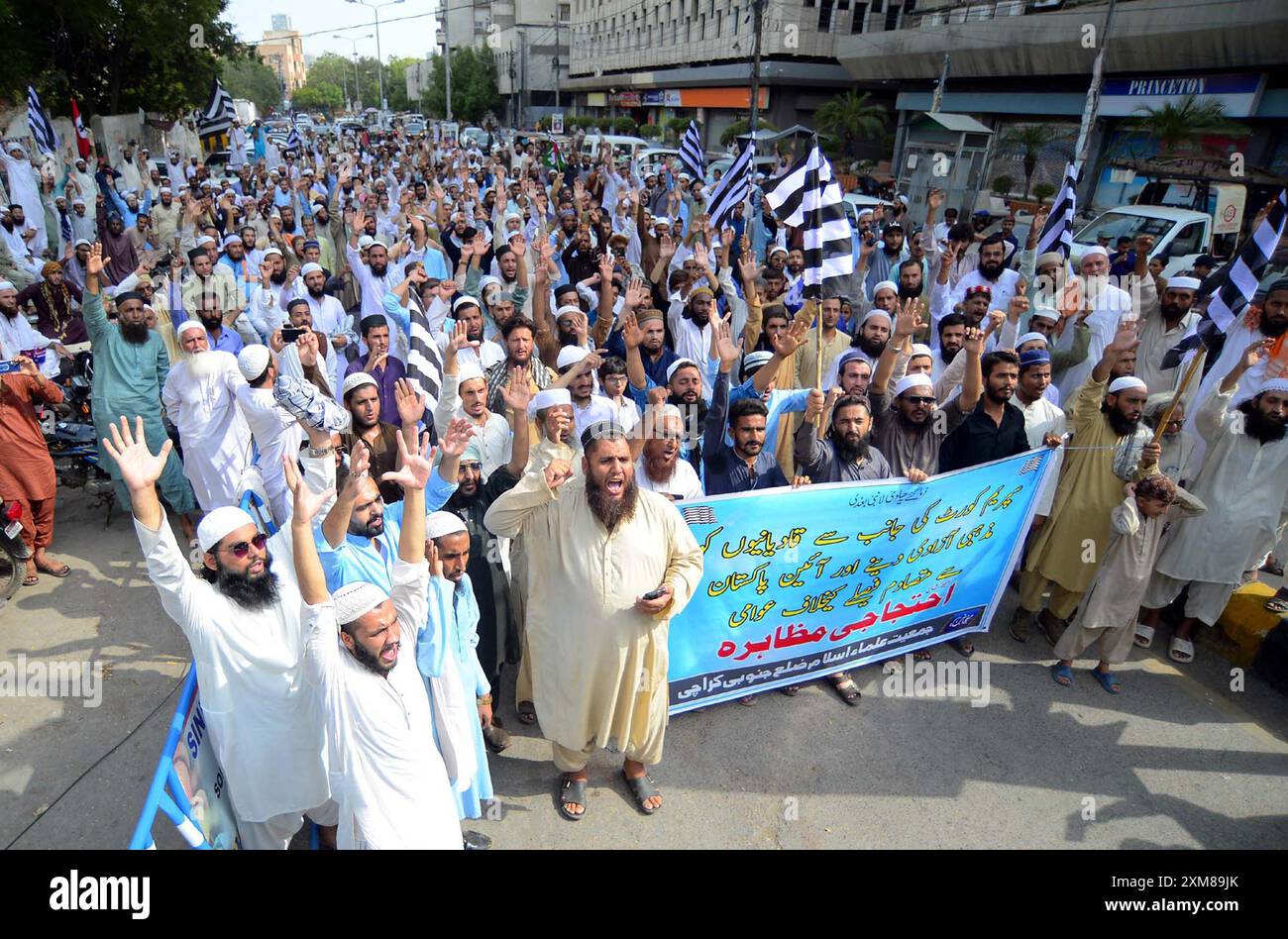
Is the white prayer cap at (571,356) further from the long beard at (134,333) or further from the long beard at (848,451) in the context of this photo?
the long beard at (134,333)

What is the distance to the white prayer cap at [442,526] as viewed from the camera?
113 inches

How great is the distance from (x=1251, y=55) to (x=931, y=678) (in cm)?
2069

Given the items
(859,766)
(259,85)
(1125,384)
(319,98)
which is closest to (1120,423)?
(1125,384)

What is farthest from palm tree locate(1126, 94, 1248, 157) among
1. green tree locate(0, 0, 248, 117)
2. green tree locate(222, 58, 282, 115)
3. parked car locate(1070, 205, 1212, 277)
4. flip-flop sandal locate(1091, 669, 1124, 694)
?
green tree locate(222, 58, 282, 115)

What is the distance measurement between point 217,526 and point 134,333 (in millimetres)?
3581

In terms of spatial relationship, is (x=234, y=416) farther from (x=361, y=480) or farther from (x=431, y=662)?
(x=431, y=662)

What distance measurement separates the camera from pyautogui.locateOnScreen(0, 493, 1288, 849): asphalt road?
10.5 feet

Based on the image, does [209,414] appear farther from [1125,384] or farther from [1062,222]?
[1062,222]

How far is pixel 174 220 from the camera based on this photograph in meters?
12.4

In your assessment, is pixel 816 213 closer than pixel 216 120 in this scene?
Yes

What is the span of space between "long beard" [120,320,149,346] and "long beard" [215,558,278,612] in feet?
11.6

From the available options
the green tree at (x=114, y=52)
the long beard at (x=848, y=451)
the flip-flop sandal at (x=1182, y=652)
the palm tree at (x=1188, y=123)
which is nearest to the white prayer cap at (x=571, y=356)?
the long beard at (x=848, y=451)

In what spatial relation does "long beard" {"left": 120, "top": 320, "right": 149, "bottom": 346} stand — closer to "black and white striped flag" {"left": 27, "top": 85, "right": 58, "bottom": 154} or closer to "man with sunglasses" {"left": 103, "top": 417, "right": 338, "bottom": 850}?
"man with sunglasses" {"left": 103, "top": 417, "right": 338, "bottom": 850}

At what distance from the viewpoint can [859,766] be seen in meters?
3.56
